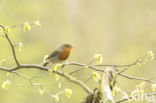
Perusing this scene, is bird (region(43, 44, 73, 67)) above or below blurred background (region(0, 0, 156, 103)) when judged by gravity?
below

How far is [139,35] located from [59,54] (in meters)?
7.83

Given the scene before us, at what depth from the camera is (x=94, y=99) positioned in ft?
11.3

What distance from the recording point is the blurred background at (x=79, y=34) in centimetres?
1189

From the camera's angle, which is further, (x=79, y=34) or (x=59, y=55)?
(x=79, y=34)

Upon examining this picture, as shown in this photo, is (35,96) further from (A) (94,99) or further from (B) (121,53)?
(A) (94,99)

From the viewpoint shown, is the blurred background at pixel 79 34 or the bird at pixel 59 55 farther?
the blurred background at pixel 79 34

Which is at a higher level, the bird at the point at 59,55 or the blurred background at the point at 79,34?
the blurred background at the point at 79,34

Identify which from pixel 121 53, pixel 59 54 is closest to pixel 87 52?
pixel 121 53

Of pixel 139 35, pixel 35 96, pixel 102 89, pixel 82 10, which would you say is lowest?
pixel 35 96

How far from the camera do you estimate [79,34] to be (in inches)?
562

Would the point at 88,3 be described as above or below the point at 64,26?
above

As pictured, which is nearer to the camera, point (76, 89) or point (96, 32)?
point (76, 89)

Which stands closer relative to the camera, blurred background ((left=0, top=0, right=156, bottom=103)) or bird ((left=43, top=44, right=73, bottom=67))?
bird ((left=43, top=44, right=73, bottom=67))

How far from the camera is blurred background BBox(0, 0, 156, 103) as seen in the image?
11.9 m
